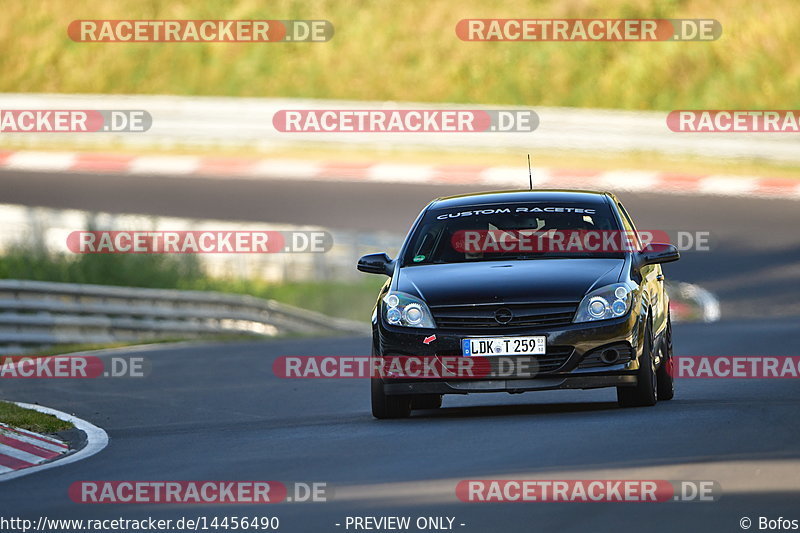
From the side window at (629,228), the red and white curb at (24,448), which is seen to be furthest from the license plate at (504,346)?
the red and white curb at (24,448)

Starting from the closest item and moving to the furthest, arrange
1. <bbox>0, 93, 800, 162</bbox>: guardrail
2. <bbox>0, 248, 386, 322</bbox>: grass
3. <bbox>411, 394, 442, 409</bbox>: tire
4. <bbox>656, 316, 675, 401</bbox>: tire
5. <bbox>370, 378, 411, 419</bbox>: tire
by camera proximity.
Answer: <bbox>370, 378, 411, 419</bbox>: tire, <bbox>656, 316, 675, 401</bbox>: tire, <bbox>411, 394, 442, 409</bbox>: tire, <bbox>0, 248, 386, 322</bbox>: grass, <bbox>0, 93, 800, 162</bbox>: guardrail

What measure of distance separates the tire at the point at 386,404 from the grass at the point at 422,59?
2860 cm

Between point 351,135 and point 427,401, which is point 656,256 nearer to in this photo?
point 427,401

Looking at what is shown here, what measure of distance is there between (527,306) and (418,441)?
1.29 metres

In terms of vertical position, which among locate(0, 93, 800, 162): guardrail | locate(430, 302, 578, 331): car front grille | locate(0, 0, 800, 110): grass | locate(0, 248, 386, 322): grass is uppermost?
locate(0, 0, 800, 110): grass

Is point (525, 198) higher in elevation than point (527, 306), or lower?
higher

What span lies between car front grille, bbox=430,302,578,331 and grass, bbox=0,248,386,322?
1332 cm

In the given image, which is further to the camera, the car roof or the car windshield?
the car roof

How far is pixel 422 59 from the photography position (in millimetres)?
42438

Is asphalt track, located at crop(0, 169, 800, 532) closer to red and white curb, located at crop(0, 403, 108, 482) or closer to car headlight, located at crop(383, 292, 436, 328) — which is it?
red and white curb, located at crop(0, 403, 108, 482)

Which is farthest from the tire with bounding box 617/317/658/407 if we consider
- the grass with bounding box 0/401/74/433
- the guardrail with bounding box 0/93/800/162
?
the guardrail with bounding box 0/93/800/162

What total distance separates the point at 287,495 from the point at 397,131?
26.2m

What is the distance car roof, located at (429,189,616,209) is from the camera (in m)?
12.4

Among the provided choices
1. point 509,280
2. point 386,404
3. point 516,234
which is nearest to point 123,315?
point 516,234
